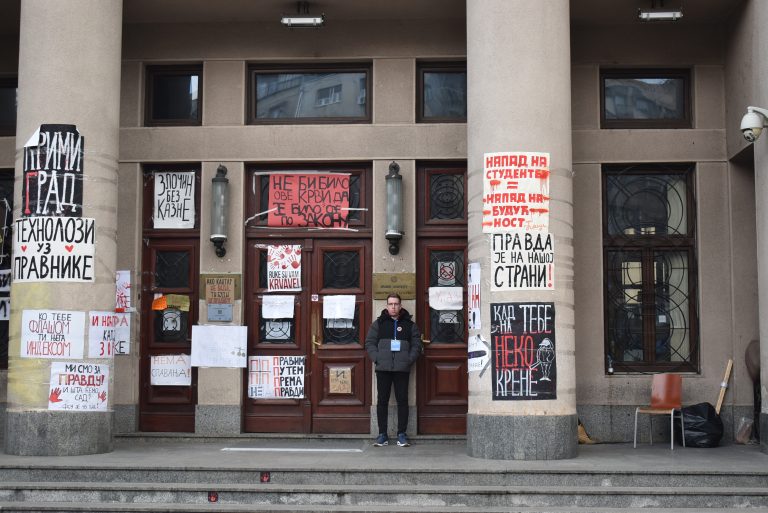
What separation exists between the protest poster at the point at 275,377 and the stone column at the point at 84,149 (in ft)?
6.93

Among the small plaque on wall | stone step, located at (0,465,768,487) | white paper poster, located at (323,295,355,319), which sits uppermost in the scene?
the small plaque on wall

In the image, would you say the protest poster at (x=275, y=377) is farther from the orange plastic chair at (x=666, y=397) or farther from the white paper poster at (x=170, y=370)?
the orange plastic chair at (x=666, y=397)

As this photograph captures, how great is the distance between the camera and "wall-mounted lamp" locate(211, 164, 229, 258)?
13562 millimetres

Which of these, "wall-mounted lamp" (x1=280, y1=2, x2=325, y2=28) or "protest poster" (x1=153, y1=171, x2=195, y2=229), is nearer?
"wall-mounted lamp" (x1=280, y1=2, x2=325, y2=28)

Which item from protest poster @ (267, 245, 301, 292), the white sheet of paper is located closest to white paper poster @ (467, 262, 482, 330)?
the white sheet of paper

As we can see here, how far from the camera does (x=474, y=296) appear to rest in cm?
1198

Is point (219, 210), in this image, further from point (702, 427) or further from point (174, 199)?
point (702, 427)

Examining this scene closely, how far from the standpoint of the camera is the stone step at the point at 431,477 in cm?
1049

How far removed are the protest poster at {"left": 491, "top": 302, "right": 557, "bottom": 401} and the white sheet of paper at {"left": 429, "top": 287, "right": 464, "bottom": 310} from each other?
1.88 m

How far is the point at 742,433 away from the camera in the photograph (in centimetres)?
1304

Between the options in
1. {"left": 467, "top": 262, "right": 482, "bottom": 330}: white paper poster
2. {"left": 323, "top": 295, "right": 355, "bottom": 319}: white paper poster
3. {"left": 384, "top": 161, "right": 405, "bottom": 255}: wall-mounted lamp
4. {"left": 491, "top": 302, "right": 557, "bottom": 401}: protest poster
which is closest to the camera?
{"left": 491, "top": 302, "right": 557, "bottom": 401}: protest poster

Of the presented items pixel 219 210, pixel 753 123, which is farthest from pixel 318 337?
pixel 753 123

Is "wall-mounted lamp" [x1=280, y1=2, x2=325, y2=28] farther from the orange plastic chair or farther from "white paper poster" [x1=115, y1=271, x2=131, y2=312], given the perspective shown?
the orange plastic chair

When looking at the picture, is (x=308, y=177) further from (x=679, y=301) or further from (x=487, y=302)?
(x=679, y=301)
